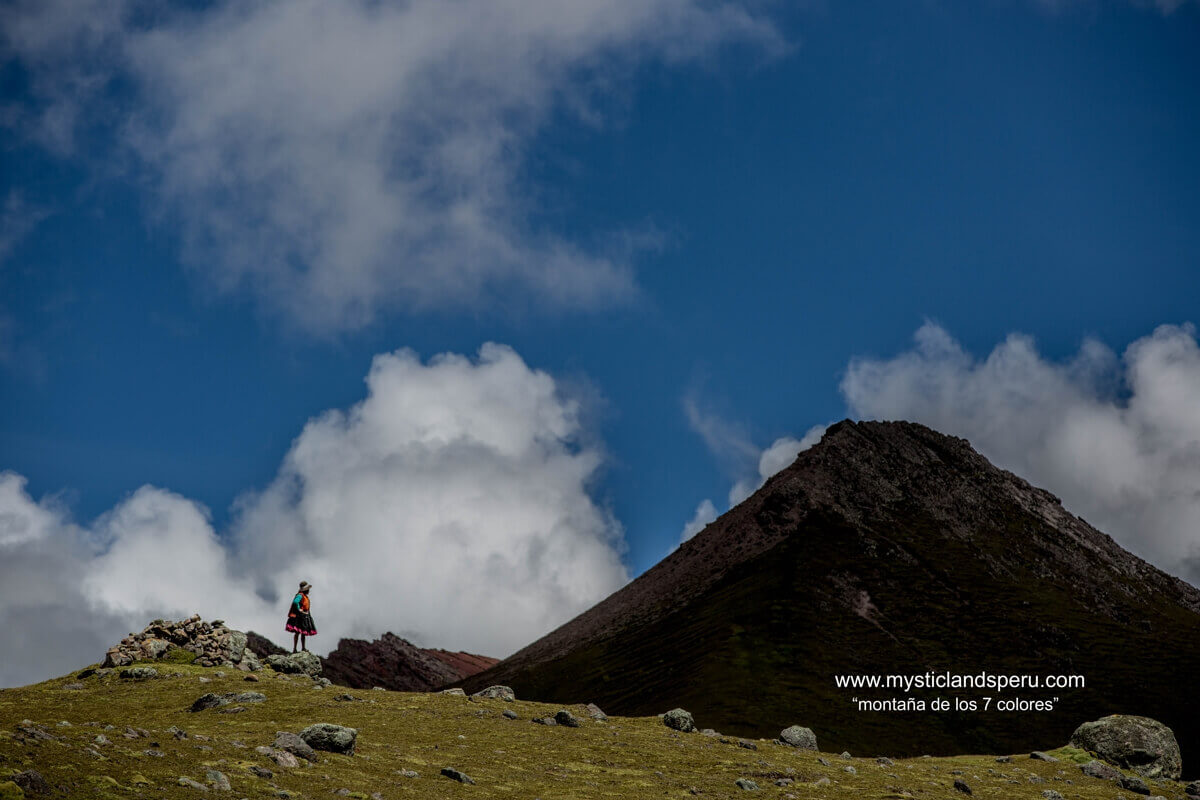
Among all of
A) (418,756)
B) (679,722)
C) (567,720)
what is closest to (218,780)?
(418,756)

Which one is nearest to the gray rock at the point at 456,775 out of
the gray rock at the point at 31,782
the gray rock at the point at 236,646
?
the gray rock at the point at 31,782

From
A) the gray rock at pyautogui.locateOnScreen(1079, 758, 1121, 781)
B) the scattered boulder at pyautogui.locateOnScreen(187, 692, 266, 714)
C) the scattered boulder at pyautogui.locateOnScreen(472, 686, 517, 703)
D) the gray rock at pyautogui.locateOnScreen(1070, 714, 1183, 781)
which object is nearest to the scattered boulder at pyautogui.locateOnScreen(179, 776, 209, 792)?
the scattered boulder at pyautogui.locateOnScreen(187, 692, 266, 714)

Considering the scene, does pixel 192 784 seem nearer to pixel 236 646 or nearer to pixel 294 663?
pixel 294 663

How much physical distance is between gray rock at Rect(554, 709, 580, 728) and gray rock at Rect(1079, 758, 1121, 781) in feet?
82.6

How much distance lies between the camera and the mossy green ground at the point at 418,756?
24.5m

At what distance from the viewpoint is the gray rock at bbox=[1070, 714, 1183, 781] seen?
167ft

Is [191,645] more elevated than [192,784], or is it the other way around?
[191,645]

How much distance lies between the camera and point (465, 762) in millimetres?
34000

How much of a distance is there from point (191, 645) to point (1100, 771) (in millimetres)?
46777

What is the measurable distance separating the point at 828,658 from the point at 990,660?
111 ft

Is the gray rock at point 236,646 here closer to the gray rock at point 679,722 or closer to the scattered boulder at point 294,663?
the scattered boulder at point 294,663

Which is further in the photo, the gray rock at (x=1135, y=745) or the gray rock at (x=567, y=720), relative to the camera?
the gray rock at (x=1135, y=745)

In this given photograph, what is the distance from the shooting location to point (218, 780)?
24312 millimetres

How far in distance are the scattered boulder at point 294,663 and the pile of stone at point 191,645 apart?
1053mm
